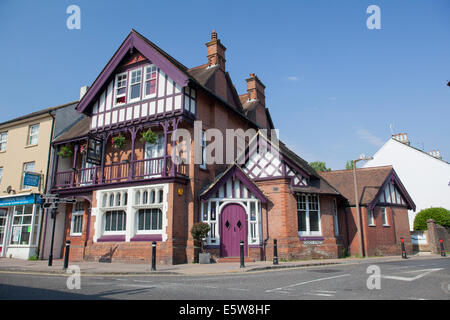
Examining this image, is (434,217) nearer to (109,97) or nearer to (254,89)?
(254,89)

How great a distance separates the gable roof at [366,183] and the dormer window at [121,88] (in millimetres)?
15732

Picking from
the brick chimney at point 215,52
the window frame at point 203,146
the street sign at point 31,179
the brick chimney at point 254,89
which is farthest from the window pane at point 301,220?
the street sign at point 31,179

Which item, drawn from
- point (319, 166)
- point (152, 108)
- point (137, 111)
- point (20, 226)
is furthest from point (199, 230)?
point (319, 166)

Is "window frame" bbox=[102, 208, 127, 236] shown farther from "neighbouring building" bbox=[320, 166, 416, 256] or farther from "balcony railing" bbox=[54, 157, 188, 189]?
"neighbouring building" bbox=[320, 166, 416, 256]

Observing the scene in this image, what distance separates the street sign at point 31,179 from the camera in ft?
67.6

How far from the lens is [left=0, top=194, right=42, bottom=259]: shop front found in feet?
68.3

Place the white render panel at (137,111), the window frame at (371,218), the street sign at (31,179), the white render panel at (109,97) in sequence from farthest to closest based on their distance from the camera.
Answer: the window frame at (371,218)
the street sign at (31,179)
the white render panel at (109,97)
the white render panel at (137,111)

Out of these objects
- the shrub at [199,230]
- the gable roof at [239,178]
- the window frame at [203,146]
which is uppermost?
the window frame at [203,146]

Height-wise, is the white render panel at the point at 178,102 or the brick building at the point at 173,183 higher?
the white render panel at the point at 178,102

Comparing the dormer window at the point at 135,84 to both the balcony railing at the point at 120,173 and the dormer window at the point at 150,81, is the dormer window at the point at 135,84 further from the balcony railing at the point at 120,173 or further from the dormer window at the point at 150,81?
the balcony railing at the point at 120,173

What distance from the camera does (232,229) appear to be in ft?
56.7

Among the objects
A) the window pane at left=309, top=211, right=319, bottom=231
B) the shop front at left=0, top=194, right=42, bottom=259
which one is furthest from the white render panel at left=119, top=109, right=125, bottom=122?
the window pane at left=309, top=211, right=319, bottom=231
